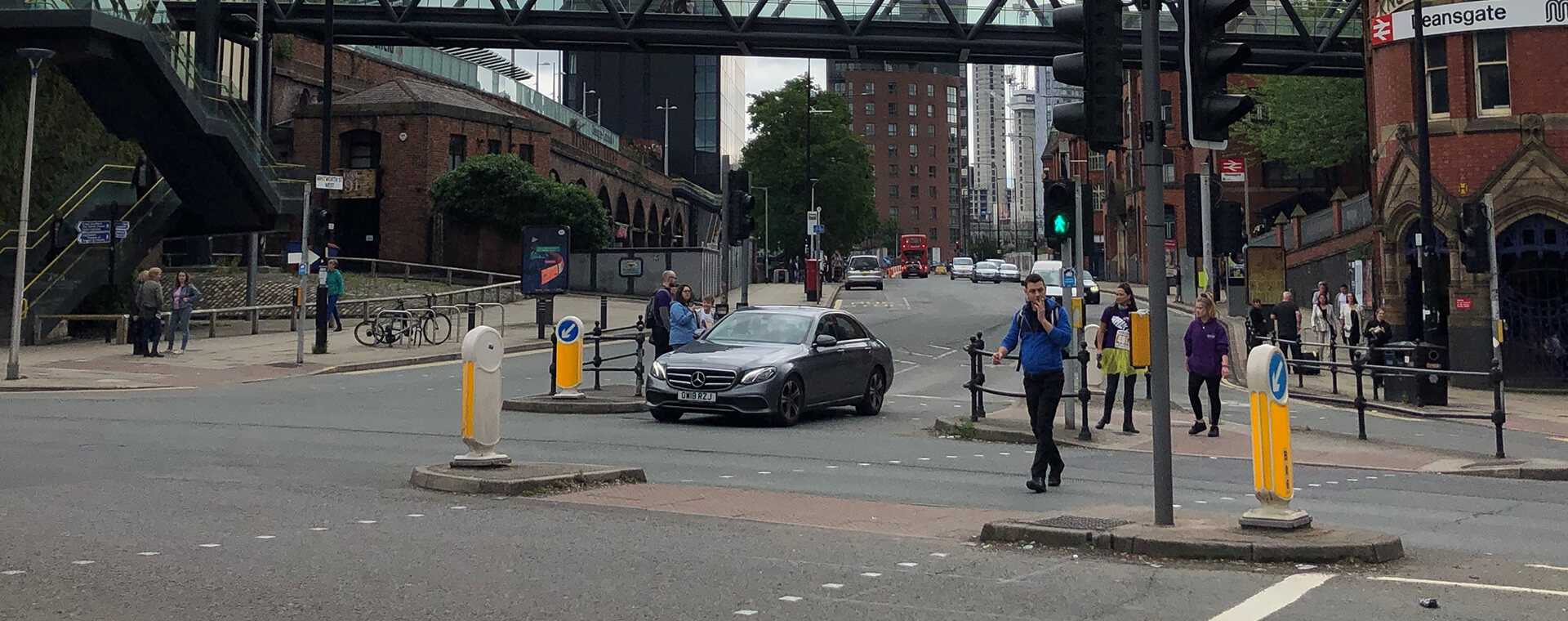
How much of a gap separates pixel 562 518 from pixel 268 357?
2091 cm

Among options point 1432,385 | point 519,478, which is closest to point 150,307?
point 519,478

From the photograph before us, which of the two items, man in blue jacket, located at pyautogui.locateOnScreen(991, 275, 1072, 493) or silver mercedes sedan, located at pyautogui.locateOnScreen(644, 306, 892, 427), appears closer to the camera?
man in blue jacket, located at pyautogui.locateOnScreen(991, 275, 1072, 493)

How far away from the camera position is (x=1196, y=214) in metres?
28.4

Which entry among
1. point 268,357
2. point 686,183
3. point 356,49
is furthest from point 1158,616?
point 686,183

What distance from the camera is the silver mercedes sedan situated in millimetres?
16781

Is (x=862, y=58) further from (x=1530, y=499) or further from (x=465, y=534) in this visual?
(x=465, y=534)

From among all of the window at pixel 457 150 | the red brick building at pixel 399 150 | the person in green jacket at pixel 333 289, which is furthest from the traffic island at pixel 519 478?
the window at pixel 457 150

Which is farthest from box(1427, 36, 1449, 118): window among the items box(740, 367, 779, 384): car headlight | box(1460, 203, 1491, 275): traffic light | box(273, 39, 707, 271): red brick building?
box(273, 39, 707, 271): red brick building

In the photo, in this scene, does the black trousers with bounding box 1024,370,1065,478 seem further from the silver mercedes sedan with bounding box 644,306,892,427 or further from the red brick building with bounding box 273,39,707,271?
the red brick building with bounding box 273,39,707,271

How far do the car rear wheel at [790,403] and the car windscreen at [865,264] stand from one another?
52.0m

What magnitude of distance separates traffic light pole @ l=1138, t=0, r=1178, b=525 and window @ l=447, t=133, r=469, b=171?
48.5 meters

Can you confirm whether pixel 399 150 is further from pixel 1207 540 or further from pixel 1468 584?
pixel 1468 584

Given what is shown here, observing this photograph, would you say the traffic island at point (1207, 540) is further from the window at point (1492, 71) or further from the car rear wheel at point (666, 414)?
the window at point (1492, 71)

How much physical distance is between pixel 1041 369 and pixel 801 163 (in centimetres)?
7465
